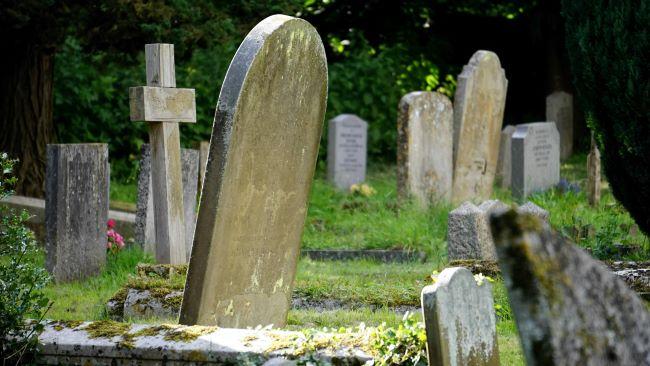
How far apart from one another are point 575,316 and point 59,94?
1442cm

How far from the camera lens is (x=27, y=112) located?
1261 cm

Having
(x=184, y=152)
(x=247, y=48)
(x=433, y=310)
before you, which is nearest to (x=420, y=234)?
(x=184, y=152)

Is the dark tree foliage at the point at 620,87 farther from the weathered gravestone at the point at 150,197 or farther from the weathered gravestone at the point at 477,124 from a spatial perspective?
the weathered gravestone at the point at 477,124

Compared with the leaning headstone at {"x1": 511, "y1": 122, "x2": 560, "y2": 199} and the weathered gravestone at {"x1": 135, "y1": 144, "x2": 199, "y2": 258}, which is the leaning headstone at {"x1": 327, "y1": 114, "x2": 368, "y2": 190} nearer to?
the leaning headstone at {"x1": 511, "y1": 122, "x2": 560, "y2": 199}

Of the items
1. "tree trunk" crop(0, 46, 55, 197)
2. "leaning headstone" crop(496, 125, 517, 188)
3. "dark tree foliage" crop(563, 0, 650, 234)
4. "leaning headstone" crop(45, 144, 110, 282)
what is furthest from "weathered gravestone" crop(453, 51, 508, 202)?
"leaning headstone" crop(45, 144, 110, 282)

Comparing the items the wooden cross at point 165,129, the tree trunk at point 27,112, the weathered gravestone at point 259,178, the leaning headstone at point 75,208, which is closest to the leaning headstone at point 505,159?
the tree trunk at point 27,112

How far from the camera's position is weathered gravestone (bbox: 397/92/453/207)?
43.2 ft

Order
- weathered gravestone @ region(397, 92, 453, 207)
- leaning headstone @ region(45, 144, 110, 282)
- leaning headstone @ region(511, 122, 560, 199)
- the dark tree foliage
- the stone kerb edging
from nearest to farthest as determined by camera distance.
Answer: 1. the stone kerb edging
2. the dark tree foliage
3. leaning headstone @ region(45, 144, 110, 282)
4. weathered gravestone @ region(397, 92, 453, 207)
5. leaning headstone @ region(511, 122, 560, 199)

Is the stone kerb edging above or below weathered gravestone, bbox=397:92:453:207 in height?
below

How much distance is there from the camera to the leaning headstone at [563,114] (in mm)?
18797

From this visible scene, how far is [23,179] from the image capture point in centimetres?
1268

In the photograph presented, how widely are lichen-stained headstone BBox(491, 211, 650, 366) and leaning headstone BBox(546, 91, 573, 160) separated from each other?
16712mm

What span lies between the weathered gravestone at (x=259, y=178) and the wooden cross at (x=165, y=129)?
1533 mm

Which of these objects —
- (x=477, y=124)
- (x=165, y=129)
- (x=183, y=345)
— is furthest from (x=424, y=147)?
(x=183, y=345)
